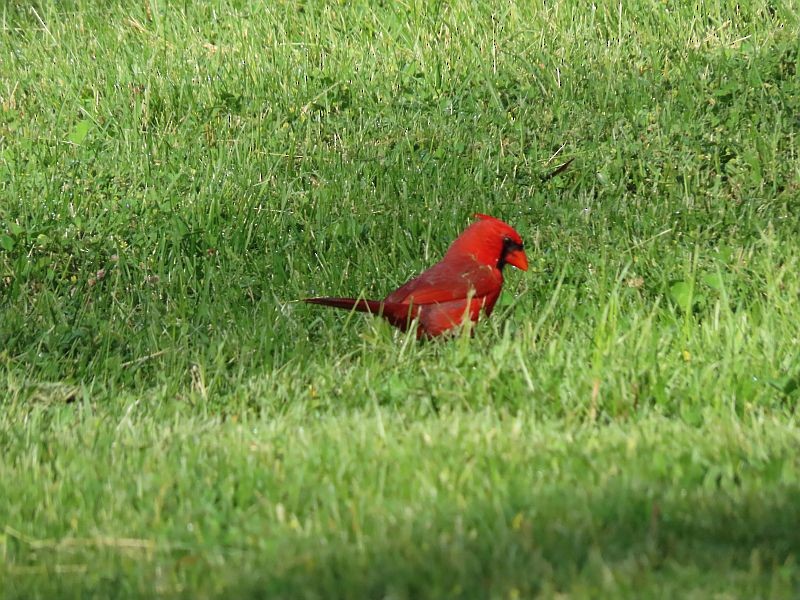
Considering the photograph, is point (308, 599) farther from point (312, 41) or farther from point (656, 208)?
point (312, 41)

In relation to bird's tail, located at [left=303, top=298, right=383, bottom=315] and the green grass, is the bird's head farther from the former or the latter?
bird's tail, located at [left=303, top=298, right=383, bottom=315]

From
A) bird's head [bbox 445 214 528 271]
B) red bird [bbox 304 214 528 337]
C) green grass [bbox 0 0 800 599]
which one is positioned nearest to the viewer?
green grass [bbox 0 0 800 599]

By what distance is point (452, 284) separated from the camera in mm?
5027

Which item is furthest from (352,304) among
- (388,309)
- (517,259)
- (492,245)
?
(517,259)

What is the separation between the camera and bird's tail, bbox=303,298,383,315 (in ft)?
15.8

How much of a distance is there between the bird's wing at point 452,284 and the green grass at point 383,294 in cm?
19

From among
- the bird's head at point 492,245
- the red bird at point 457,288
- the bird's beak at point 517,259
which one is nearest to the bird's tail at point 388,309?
the red bird at point 457,288

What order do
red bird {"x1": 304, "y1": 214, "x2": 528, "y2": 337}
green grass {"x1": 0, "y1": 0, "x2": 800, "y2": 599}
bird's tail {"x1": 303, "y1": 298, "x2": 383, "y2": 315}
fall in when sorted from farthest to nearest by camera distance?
red bird {"x1": 304, "y1": 214, "x2": 528, "y2": 337} → bird's tail {"x1": 303, "y1": 298, "x2": 383, "y2": 315} → green grass {"x1": 0, "y1": 0, "x2": 800, "y2": 599}

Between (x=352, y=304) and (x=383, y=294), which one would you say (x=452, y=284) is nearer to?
(x=352, y=304)

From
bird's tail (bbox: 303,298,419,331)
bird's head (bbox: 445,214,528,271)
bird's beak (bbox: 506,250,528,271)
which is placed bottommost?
bird's tail (bbox: 303,298,419,331)

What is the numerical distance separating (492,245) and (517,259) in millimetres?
147

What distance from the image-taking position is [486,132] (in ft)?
23.3

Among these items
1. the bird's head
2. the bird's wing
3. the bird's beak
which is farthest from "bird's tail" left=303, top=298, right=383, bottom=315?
A: the bird's beak

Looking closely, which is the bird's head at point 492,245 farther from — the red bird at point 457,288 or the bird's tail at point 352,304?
the bird's tail at point 352,304
